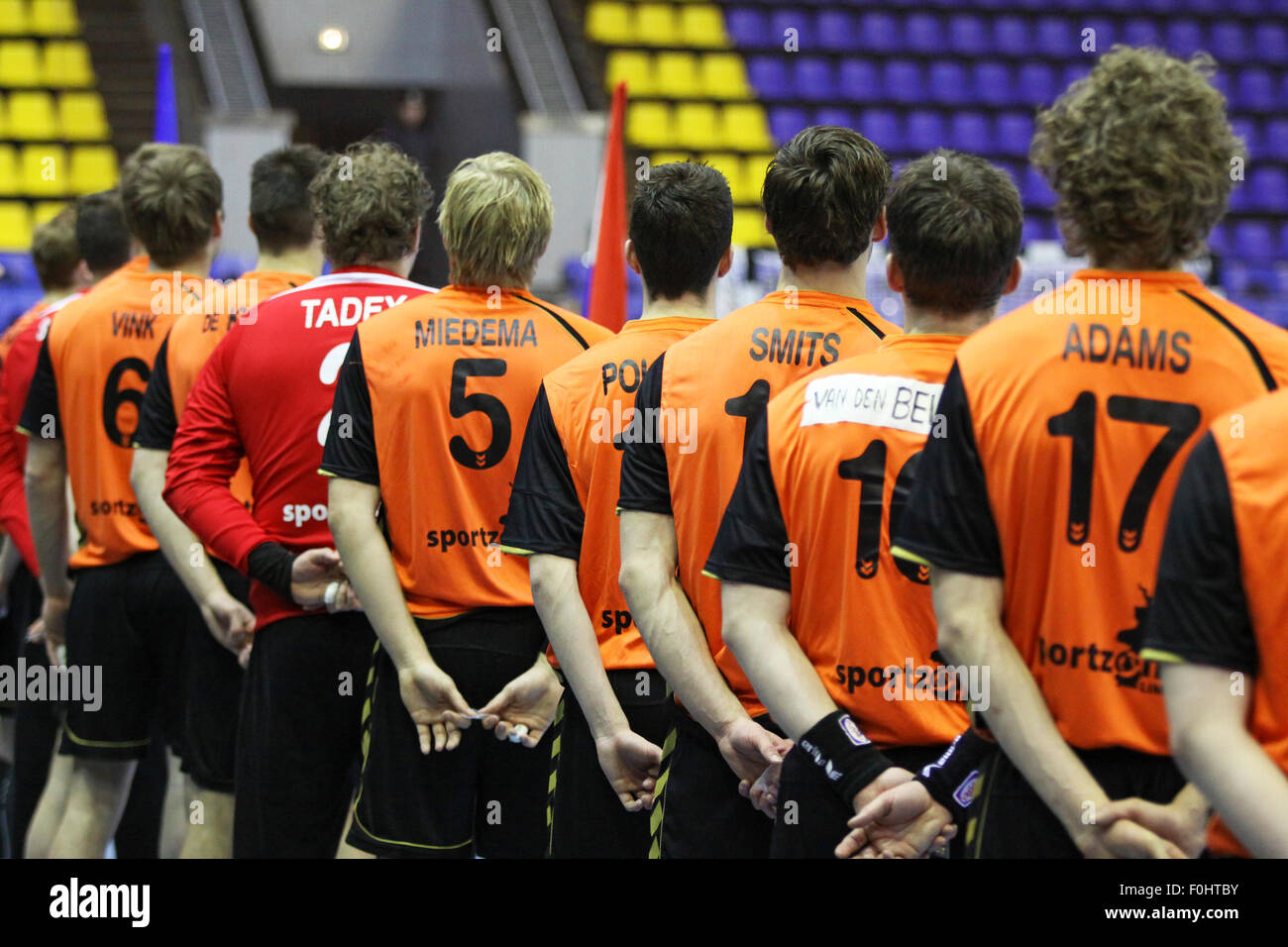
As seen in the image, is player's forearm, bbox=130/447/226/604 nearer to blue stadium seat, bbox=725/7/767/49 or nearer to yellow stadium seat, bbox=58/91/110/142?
yellow stadium seat, bbox=58/91/110/142

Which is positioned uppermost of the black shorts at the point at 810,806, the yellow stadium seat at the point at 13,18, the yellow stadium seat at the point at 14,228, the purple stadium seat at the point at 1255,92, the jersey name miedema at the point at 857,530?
the yellow stadium seat at the point at 13,18

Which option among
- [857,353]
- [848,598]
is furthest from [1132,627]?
[857,353]

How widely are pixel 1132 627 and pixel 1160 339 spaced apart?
368 millimetres

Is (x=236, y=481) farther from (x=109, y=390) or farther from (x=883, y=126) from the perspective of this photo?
(x=883, y=126)

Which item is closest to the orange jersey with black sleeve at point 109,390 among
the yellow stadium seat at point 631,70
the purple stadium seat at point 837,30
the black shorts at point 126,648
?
the black shorts at point 126,648

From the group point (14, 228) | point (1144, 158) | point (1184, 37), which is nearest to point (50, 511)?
point (1144, 158)

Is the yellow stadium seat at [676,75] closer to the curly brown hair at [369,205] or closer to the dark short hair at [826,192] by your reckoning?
the curly brown hair at [369,205]

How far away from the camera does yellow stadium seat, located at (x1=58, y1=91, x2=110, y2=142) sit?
12227 mm

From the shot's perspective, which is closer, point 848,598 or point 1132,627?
point 1132,627

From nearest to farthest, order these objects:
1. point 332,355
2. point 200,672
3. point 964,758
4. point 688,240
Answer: point 964,758 < point 688,240 < point 332,355 < point 200,672

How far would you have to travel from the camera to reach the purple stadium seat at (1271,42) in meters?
14.0

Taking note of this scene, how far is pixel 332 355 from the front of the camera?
3.12 m

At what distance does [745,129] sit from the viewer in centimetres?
1298
